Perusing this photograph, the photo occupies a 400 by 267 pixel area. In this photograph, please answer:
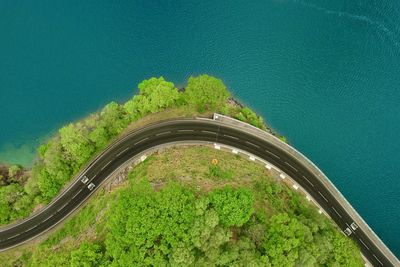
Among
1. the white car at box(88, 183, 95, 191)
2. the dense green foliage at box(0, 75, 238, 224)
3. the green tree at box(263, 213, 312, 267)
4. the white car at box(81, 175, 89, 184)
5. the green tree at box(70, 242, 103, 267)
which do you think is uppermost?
the dense green foliage at box(0, 75, 238, 224)

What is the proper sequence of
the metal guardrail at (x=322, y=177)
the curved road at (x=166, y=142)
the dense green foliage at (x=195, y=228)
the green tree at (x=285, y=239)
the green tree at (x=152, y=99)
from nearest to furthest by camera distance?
the dense green foliage at (x=195, y=228)
the green tree at (x=285, y=239)
the green tree at (x=152, y=99)
the metal guardrail at (x=322, y=177)
the curved road at (x=166, y=142)

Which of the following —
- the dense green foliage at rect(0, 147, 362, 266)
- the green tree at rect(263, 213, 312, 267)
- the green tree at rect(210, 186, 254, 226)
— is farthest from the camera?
the green tree at rect(210, 186, 254, 226)

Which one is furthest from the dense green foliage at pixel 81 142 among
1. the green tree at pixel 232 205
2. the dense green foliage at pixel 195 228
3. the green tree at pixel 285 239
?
the green tree at pixel 285 239

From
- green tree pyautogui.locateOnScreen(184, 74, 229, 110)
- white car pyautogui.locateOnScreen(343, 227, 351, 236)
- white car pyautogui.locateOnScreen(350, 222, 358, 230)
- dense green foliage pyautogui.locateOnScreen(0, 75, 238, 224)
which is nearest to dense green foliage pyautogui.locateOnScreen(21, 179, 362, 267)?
white car pyautogui.locateOnScreen(343, 227, 351, 236)

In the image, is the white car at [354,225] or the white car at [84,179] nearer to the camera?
the white car at [354,225]

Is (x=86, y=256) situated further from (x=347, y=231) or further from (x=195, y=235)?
(x=347, y=231)

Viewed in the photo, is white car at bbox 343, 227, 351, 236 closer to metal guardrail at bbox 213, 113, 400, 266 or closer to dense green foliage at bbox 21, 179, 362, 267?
metal guardrail at bbox 213, 113, 400, 266

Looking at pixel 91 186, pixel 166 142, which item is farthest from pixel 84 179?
pixel 166 142

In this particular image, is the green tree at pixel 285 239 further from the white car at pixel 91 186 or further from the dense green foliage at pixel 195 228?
the white car at pixel 91 186

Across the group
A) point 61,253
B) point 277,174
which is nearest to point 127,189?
point 61,253
